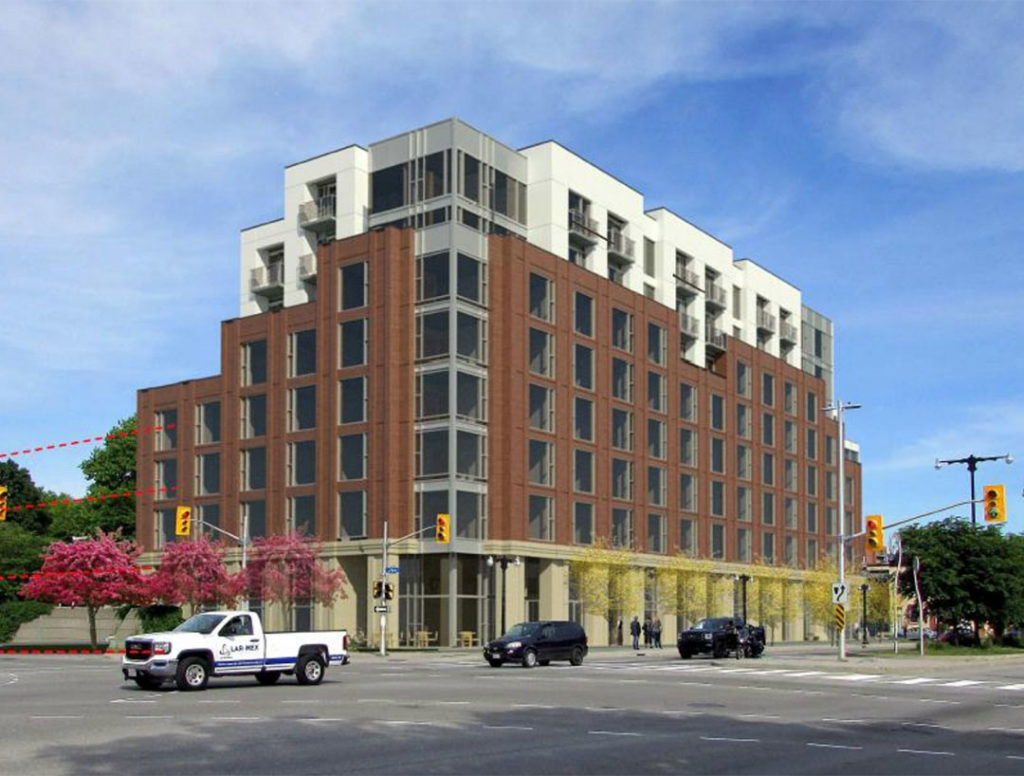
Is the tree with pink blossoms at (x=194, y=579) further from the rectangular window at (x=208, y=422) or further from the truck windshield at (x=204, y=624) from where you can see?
the truck windshield at (x=204, y=624)

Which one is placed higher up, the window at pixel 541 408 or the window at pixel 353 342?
the window at pixel 353 342

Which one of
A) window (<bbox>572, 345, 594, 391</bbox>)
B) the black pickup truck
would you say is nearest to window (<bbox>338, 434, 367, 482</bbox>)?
window (<bbox>572, 345, 594, 391</bbox>)

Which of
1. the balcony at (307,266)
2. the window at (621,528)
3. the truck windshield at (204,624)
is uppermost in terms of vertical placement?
the balcony at (307,266)

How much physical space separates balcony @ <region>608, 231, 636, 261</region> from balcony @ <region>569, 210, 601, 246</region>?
2703 millimetres

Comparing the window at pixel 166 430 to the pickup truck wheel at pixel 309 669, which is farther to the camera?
the window at pixel 166 430

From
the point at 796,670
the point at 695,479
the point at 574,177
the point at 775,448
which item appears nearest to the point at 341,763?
the point at 796,670

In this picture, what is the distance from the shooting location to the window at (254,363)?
86938 mm

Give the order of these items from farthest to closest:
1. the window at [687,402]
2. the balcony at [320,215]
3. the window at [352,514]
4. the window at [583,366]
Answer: the window at [687,402] → the balcony at [320,215] → the window at [583,366] → the window at [352,514]

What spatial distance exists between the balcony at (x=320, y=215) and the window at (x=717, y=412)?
113ft

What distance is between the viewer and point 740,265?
113 m

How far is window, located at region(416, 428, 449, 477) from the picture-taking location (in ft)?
248

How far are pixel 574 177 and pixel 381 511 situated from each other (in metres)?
27.0

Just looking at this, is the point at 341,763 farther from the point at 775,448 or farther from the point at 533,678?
the point at 775,448

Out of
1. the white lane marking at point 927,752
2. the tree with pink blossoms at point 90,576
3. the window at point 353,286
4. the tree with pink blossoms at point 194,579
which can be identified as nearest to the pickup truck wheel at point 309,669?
the white lane marking at point 927,752
